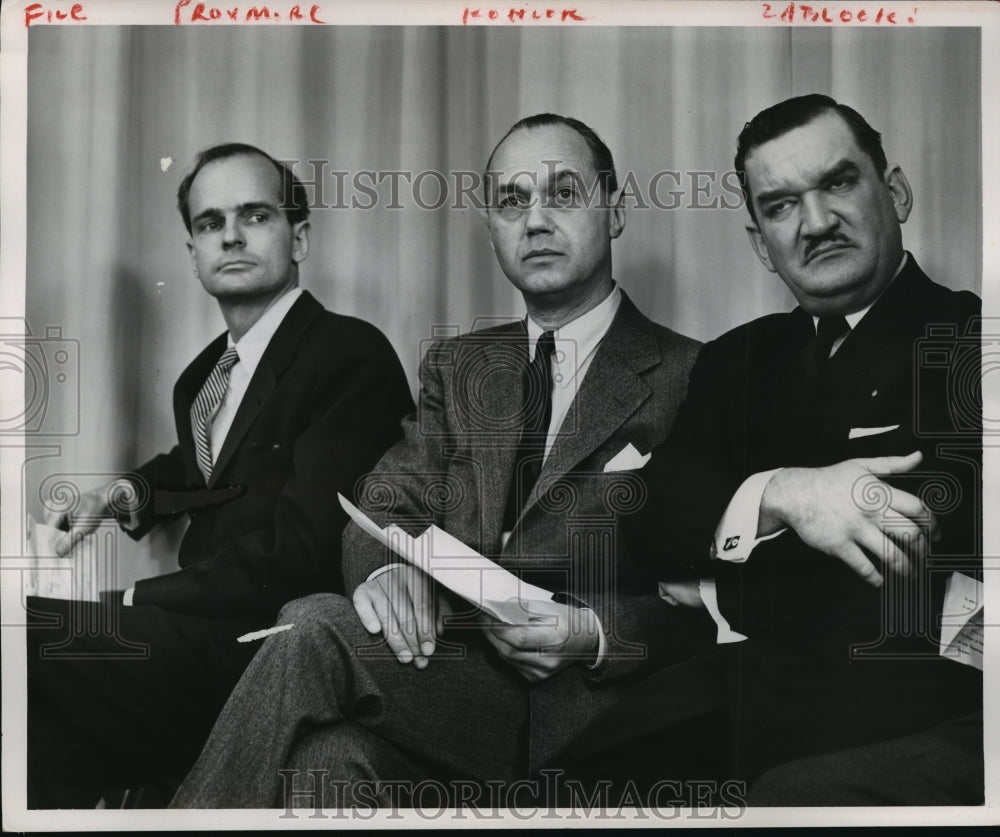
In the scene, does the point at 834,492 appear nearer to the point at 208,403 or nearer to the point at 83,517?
the point at 208,403

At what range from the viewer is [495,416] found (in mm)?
4203

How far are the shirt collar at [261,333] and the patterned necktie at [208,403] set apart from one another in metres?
0.03

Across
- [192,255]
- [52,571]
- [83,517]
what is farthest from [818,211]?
[52,571]

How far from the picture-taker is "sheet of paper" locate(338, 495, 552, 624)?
4133 mm

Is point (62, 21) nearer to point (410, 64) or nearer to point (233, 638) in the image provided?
point (410, 64)

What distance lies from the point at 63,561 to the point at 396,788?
1.45m

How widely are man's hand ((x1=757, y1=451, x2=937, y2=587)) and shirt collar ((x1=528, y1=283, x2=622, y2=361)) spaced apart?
0.81 meters

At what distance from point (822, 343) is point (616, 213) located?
87 centimetres

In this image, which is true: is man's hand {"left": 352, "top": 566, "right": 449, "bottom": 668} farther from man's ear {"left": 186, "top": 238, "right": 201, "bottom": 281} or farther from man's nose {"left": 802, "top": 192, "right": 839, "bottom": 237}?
man's nose {"left": 802, "top": 192, "right": 839, "bottom": 237}

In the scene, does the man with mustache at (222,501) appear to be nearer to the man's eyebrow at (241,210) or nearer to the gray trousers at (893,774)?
the man's eyebrow at (241,210)

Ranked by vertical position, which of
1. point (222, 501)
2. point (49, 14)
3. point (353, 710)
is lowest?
point (353, 710)

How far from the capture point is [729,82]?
4.27 metres

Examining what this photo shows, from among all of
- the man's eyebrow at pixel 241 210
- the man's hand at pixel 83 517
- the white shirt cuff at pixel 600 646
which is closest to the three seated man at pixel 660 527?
the white shirt cuff at pixel 600 646

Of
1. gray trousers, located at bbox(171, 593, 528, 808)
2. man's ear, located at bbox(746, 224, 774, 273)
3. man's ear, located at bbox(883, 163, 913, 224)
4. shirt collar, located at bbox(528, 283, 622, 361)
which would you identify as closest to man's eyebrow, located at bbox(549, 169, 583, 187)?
shirt collar, located at bbox(528, 283, 622, 361)
